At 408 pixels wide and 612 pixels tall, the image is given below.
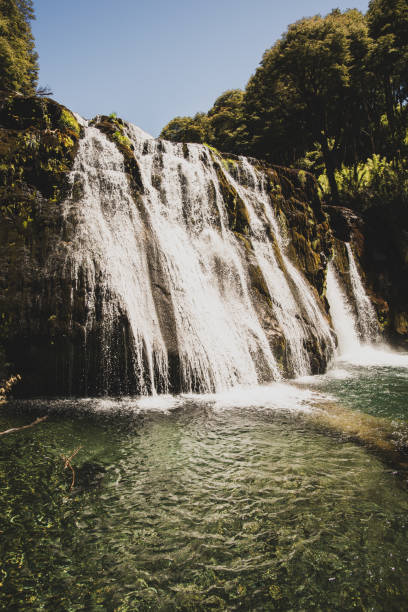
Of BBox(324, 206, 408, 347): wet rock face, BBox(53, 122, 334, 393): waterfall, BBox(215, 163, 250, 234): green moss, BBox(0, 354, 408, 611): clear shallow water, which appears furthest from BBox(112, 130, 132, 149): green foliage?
BBox(324, 206, 408, 347): wet rock face

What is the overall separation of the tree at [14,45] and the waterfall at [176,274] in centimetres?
1516

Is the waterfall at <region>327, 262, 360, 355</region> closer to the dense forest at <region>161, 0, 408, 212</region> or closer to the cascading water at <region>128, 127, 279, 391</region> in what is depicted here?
the dense forest at <region>161, 0, 408, 212</region>

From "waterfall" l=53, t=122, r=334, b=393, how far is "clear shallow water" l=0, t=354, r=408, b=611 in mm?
2510

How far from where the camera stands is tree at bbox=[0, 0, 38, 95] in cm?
2198

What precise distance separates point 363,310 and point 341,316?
141 centimetres

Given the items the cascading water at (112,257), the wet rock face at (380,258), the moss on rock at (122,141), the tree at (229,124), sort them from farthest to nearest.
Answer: the tree at (229,124)
the wet rock face at (380,258)
the moss on rock at (122,141)
the cascading water at (112,257)

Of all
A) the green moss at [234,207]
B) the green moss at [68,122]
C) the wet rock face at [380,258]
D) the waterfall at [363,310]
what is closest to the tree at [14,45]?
the green moss at [68,122]

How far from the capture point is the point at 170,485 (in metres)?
4.63

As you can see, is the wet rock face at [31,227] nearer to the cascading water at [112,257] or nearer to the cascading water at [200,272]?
the cascading water at [112,257]

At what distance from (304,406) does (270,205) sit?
9.87 m

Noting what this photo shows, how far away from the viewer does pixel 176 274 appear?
33.9 ft

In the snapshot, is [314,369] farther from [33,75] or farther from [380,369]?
[33,75]

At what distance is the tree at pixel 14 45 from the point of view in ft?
72.1

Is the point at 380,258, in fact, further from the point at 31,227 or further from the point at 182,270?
the point at 31,227
